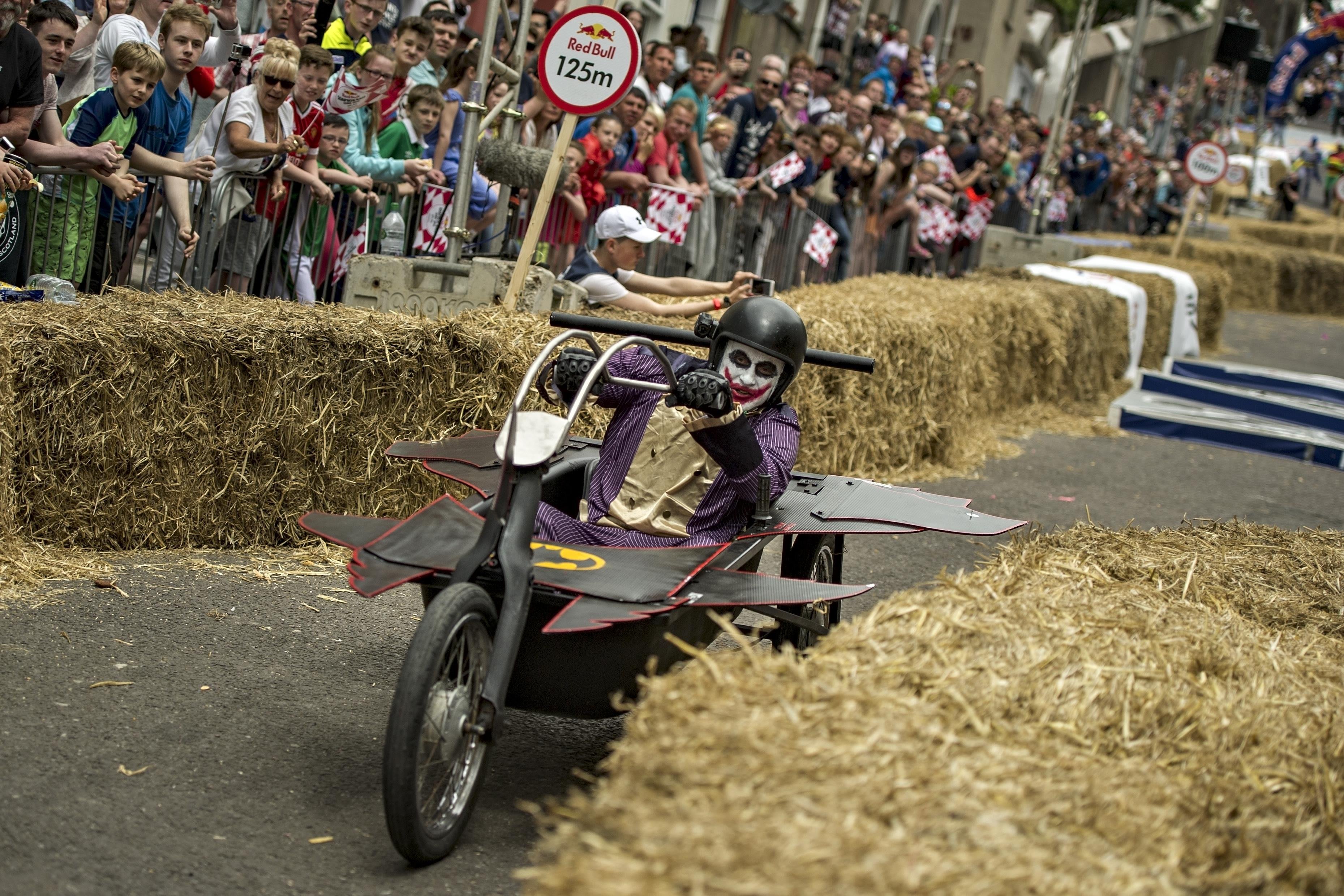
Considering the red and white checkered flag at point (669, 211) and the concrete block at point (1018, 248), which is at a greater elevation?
the concrete block at point (1018, 248)

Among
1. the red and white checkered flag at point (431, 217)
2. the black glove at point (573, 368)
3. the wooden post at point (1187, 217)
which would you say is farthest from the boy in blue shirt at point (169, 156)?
the wooden post at point (1187, 217)

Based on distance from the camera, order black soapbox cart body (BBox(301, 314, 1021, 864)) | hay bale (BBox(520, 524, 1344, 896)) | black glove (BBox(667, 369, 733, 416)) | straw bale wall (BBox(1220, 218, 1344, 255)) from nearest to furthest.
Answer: hay bale (BBox(520, 524, 1344, 896)) < black soapbox cart body (BBox(301, 314, 1021, 864)) < black glove (BBox(667, 369, 733, 416)) < straw bale wall (BBox(1220, 218, 1344, 255))

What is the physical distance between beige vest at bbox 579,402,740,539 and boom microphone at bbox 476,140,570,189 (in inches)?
123

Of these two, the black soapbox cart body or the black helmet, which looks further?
the black helmet

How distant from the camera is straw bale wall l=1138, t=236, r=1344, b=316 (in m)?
30.2

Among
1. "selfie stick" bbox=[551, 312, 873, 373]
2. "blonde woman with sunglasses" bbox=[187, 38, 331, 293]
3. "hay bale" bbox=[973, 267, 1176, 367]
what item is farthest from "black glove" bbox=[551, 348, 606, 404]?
"hay bale" bbox=[973, 267, 1176, 367]

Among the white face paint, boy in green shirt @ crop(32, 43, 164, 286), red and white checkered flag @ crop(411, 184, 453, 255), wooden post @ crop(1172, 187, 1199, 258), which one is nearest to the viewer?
the white face paint

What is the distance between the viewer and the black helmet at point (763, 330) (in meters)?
4.39

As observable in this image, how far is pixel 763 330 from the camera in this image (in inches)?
173

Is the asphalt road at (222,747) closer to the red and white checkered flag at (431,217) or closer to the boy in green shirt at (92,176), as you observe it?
the boy in green shirt at (92,176)

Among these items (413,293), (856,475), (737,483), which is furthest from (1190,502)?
(737,483)

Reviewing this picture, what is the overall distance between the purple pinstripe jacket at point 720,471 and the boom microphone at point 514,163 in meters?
2.92

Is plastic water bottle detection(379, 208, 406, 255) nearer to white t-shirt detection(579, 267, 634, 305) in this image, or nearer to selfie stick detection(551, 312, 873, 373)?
white t-shirt detection(579, 267, 634, 305)

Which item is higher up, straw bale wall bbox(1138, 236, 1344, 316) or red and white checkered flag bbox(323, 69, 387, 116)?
straw bale wall bbox(1138, 236, 1344, 316)
